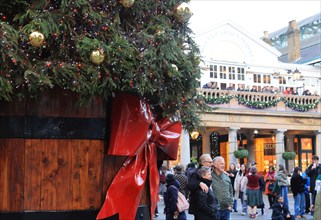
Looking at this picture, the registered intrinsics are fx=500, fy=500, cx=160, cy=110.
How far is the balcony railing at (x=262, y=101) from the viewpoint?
102ft

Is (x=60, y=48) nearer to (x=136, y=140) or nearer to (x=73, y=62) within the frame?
(x=73, y=62)

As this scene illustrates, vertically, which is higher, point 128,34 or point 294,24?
point 294,24

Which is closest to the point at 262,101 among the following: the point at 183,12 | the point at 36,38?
the point at 183,12

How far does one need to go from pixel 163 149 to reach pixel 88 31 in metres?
1.34

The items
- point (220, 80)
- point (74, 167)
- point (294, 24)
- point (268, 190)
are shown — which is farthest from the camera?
point (294, 24)

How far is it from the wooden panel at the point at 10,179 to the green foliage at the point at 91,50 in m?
0.48

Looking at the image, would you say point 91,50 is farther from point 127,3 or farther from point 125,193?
point 125,193

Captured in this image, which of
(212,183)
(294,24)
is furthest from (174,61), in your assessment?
(294,24)

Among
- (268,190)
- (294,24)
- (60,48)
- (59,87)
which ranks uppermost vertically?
(294,24)

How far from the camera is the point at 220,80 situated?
35.4m

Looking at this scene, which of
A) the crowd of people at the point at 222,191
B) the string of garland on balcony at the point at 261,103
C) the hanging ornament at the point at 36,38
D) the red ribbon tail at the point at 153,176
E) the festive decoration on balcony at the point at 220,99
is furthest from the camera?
the string of garland on balcony at the point at 261,103

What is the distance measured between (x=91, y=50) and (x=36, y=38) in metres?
0.40

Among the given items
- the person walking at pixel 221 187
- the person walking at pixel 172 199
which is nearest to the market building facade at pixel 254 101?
the person walking at pixel 172 199

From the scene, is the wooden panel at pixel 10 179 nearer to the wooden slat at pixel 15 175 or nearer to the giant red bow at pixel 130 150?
the wooden slat at pixel 15 175
